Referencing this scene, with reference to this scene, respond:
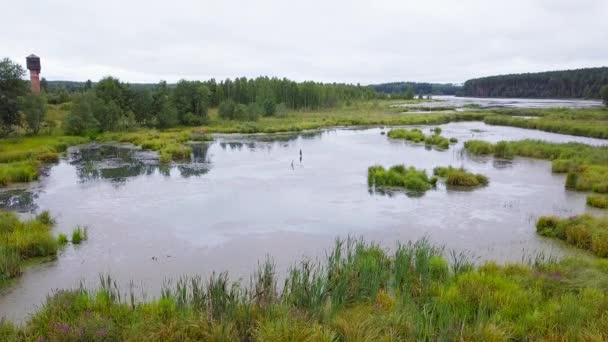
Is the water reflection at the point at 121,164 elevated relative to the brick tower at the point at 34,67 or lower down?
lower down

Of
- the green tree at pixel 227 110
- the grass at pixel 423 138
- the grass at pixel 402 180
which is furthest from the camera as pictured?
the green tree at pixel 227 110

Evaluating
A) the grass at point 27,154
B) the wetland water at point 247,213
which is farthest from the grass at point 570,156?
the grass at point 27,154

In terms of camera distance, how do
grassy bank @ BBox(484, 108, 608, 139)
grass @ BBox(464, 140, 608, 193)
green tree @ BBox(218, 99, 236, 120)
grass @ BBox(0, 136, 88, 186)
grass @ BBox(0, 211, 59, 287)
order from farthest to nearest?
1. green tree @ BBox(218, 99, 236, 120)
2. grassy bank @ BBox(484, 108, 608, 139)
3. grass @ BBox(0, 136, 88, 186)
4. grass @ BBox(464, 140, 608, 193)
5. grass @ BBox(0, 211, 59, 287)

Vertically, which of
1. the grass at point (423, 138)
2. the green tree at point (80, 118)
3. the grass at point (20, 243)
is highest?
the green tree at point (80, 118)

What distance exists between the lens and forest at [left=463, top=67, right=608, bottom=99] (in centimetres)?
11228

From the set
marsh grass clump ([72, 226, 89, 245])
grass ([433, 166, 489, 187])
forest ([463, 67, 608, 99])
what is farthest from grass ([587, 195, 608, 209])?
forest ([463, 67, 608, 99])

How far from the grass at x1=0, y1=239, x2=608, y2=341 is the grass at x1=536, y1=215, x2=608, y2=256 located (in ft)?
9.00

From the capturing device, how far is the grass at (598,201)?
50.1 ft

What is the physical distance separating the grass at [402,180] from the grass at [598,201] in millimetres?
5789

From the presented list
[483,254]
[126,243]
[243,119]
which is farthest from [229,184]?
[243,119]

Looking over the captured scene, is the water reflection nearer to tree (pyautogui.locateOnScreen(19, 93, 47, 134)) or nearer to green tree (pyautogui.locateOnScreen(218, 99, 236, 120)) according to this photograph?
tree (pyautogui.locateOnScreen(19, 93, 47, 134))

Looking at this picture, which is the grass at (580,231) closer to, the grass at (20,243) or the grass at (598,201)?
the grass at (598,201)

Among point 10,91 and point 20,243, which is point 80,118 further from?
point 20,243

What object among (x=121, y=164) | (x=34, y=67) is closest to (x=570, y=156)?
(x=121, y=164)
